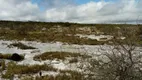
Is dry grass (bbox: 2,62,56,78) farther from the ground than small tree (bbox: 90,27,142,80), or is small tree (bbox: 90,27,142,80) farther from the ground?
small tree (bbox: 90,27,142,80)

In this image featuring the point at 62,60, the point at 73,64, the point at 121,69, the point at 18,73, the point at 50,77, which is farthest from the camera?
the point at 62,60

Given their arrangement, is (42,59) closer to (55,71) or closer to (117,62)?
(55,71)

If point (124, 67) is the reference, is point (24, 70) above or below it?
below

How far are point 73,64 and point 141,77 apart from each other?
6045mm

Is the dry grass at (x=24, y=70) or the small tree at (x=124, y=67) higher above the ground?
the small tree at (x=124, y=67)

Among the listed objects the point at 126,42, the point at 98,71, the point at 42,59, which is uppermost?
the point at 126,42

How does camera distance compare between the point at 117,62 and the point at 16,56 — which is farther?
the point at 16,56

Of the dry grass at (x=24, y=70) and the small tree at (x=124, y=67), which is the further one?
the dry grass at (x=24, y=70)

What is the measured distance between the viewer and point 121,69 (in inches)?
299

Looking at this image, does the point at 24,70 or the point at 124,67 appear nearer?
the point at 124,67

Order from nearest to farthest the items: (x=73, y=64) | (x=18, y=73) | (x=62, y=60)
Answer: (x=18, y=73) < (x=73, y=64) < (x=62, y=60)

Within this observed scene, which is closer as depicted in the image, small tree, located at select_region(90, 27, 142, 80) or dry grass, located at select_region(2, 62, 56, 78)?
small tree, located at select_region(90, 27, 142, 80)

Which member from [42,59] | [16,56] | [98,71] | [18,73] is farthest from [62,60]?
[98,71]

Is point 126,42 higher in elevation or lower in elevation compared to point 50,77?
higher
